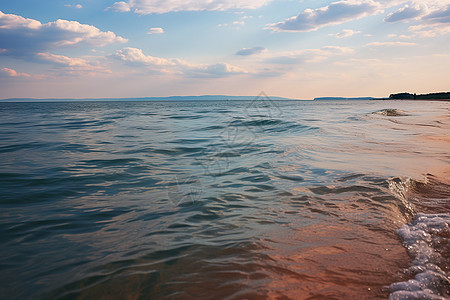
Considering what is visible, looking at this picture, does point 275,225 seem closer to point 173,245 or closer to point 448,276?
point 173,245

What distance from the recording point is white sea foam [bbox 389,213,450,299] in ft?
7.04

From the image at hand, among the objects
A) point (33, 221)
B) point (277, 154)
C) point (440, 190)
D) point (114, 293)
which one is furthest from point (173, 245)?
point (277, 154)

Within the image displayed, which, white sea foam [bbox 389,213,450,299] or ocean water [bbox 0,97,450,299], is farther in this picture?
ocean water [bbox 0,97,450,299]

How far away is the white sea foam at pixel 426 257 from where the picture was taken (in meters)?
2.15

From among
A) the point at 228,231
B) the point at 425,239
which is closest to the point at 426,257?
the point at 425,239

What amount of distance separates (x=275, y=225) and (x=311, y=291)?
1267 mm

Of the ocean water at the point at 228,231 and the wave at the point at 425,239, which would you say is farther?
the ocean water at the point at 228,231

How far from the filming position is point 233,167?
683 cm

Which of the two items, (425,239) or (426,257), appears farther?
(425,239)

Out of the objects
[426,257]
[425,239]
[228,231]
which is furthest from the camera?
[228,231]

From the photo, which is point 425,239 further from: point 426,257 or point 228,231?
point 228,231

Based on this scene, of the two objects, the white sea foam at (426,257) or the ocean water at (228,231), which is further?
the ocean water at (228,231)

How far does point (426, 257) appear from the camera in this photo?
2619 mm

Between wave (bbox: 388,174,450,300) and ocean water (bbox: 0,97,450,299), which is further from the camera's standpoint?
ocean water (bbox: 0,97,450,299)
